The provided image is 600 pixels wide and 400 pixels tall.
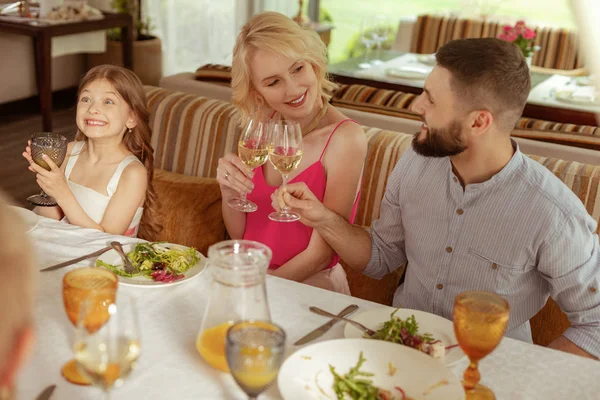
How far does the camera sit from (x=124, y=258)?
5.22 feet

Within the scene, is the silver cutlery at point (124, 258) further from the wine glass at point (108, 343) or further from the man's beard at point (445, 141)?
the man's beard at point (445, 141)

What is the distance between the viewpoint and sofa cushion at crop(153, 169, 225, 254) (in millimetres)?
2793

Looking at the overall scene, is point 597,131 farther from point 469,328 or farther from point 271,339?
point 271,339

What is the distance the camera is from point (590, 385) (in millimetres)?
1257

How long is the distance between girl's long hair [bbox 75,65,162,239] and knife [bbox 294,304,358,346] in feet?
3.53

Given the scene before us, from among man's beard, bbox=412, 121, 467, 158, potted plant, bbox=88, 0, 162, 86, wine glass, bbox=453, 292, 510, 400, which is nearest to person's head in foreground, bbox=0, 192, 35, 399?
wine glass, bbox=453, 292, 510, 400

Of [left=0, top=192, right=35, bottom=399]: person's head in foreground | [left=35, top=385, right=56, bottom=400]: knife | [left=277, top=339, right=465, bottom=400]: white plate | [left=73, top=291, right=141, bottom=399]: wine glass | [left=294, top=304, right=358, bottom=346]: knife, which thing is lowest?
[left=294, top=304, right=358, bottom=346]: knife

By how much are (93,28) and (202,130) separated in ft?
11.2

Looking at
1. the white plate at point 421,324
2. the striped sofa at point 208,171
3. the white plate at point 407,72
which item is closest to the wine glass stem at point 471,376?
the white plate at point 421,324

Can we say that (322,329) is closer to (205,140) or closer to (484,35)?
(205,140)

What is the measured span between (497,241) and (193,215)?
1.38 meters

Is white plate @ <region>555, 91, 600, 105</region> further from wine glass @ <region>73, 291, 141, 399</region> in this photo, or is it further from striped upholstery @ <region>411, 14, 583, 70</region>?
wine glass @ <region>73, 291, 141, 399</region>

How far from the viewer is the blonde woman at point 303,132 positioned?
6.87 ft

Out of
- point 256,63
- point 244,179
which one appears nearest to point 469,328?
point 244,179
